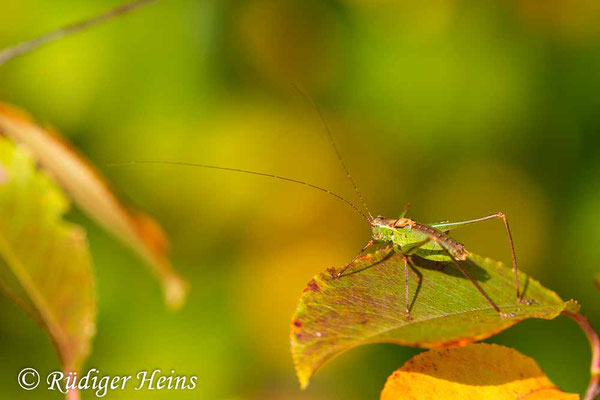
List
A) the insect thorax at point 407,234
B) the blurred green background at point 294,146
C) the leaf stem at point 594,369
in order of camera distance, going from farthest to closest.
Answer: the blurred green background at point 294,146
the insect thorax at point 407,234
the leaf stem at point 594,369

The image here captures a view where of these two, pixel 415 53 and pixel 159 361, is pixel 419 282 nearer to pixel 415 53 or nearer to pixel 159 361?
pixel 159 361

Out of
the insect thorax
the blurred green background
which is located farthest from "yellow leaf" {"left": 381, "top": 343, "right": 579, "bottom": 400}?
the blurred green background

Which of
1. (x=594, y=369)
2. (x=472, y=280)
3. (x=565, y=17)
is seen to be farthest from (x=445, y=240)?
(x=565, y=17)

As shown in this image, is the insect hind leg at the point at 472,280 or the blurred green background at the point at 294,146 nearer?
the insect hind leg at the point at 472,280

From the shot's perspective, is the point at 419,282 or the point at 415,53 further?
the point at 415,53

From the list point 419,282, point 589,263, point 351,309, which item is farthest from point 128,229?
point 589,263

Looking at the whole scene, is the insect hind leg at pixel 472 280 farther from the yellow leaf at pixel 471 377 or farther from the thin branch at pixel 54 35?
the thin branch at pixel 54 35

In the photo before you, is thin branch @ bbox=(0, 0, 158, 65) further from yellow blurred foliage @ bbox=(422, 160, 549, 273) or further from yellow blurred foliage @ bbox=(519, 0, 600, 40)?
yellow blurred foliage @ bbox=(519, 0, 600, 40)

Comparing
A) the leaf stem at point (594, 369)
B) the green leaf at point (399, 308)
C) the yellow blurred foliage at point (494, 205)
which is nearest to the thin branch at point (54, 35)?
the green leaf at point (399, 308)

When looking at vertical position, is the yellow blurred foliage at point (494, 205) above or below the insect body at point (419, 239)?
above
